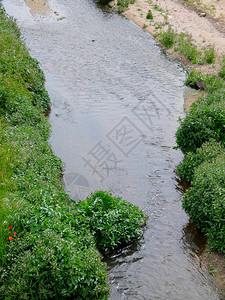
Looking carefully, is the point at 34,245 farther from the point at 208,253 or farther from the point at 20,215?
the point at 208,253

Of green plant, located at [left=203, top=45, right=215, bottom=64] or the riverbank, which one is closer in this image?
green plant, located at [left=203, top=45, right=215, bottom=64]

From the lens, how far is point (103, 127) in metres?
14.1

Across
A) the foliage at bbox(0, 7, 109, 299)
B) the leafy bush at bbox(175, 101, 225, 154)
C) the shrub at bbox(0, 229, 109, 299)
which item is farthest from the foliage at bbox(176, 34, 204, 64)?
the shrub at bbox(0, 229, 109, 299)

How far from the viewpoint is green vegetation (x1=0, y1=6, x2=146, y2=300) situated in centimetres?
659

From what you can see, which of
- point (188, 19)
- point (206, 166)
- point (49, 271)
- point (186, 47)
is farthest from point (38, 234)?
point (188, 19)

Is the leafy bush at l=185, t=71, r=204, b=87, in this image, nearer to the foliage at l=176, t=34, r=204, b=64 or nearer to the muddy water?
the muddy water

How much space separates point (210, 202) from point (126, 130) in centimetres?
586

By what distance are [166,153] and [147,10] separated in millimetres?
17106

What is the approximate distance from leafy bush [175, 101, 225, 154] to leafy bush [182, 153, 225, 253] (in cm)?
152

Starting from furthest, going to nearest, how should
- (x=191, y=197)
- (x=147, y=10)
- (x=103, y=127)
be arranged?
1. (x=147, y=10)
2. (x=103, y=127)
3. (x=191, y=197)

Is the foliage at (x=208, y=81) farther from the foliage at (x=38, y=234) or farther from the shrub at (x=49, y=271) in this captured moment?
the shrub at (x=49, y=271)

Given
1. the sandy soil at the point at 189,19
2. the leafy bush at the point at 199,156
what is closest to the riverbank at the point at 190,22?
the sandy soil at the point at 189,19

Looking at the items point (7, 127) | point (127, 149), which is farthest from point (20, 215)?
point (127, 149)

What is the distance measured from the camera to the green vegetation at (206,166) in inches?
341
